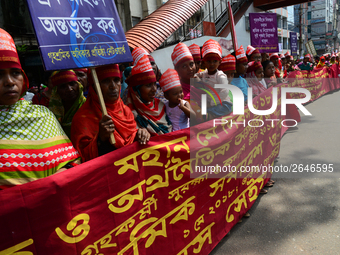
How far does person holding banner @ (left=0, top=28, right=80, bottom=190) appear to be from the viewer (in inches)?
57.1

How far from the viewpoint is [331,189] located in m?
3.49

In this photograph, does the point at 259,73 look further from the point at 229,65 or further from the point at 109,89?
the point at 109,89

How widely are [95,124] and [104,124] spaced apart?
0.23 metres

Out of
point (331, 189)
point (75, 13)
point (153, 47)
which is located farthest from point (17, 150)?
point (153, 47)

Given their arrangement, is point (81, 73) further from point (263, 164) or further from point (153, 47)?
point (153, 47)

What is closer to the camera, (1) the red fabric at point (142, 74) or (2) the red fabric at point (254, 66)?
(1) the red fabric at point (142, 74)

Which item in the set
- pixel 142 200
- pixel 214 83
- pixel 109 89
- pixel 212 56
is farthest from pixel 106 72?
pixel 212 56

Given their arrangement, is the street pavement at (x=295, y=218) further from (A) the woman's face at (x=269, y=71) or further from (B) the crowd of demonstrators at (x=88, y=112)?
(A) the woman's face at (x=269, y=71)

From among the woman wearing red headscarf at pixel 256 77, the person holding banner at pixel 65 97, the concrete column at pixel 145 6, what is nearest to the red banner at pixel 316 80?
the woman wearing red headscarf at pixel 256 77

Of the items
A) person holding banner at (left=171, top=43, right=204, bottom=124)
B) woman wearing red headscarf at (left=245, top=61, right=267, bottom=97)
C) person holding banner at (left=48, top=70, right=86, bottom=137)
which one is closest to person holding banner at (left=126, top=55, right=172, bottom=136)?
person holding banner at (left=48, top=70, right=86, bottom=137)

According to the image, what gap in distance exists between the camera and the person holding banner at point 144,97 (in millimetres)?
2395

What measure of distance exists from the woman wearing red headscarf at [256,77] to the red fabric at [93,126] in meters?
3.39

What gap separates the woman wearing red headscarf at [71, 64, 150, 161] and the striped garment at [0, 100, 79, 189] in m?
0.14

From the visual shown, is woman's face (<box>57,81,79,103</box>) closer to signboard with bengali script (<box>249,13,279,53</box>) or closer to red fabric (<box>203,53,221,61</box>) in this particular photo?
red fabric (<box>203,53,221,61</box>)
